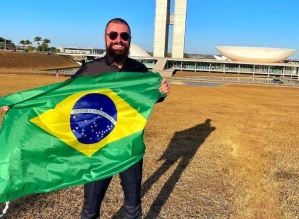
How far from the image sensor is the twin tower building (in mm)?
73244

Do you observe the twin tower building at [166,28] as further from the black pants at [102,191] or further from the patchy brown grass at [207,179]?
the black pants at [102,191]

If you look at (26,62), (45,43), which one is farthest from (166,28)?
(45,43)

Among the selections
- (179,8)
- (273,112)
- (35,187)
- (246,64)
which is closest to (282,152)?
(35,187)

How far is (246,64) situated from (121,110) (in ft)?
224

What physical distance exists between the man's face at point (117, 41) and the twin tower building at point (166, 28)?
72.5m

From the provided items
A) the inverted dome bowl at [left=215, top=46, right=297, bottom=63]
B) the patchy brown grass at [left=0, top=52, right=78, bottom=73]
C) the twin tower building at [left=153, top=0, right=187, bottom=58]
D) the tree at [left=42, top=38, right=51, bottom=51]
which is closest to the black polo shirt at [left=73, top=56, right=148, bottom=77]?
the patchy brown grass at [left=0, top=52, right=78, bottom=73]

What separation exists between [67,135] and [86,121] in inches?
8.1

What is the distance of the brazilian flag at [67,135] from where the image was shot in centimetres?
250

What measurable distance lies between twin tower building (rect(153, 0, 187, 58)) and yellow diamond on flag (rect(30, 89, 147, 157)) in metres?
72.5

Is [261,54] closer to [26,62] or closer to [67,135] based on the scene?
[26,62]

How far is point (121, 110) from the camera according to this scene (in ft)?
9.23

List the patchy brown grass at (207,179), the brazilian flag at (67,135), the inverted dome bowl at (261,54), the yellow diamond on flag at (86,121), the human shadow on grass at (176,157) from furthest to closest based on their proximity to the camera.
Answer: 1. the inverted dome bowl at (261,54)
2. the human shadow on grass at (176,157)
3. the patchy brown grass at (207,179)
4. the yellow diamond on flag at (86,121)
5. the brazilian flag at (67,135)

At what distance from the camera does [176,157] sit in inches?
242

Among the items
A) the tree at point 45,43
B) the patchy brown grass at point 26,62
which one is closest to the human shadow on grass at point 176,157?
the patchy brown grass at point 26,62
